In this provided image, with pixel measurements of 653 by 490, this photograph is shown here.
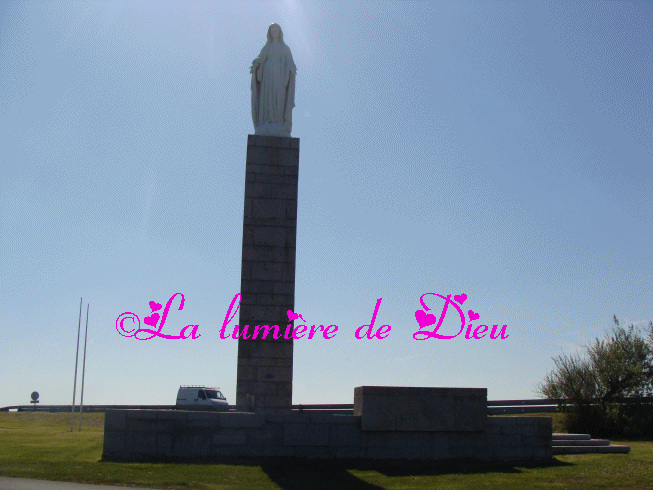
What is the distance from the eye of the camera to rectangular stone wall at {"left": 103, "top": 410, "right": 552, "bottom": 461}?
1357 cm

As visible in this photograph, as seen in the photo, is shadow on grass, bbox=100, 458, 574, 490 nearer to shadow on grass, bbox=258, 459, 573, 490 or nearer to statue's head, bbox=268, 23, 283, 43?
shadow on grass, bbox=258, 459, 573, 490

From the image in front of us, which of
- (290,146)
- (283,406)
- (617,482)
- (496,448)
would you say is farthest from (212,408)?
(617,482)

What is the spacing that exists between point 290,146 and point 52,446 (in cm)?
967

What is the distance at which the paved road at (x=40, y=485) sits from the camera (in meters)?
10.4

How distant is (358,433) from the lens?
14.1m

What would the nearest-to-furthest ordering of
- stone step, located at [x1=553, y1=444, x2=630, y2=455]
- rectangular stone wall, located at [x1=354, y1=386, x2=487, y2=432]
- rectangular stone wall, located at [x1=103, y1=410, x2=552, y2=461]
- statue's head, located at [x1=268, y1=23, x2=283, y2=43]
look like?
rectangular stone wall, located at [x1=103, y1=410, x2=552, y2=461] → rectangular stone wall, located at [x1=354, y1=386, x2=487, y2=432] → stone step, located at [x1=553, y1=444, x2=630, y2=455] → statue's head, located at [x1=268, y1=23, x2=283, y2=43]

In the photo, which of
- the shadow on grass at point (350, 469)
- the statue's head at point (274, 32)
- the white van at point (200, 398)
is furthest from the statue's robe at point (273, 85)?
the white van at point (200, 398)

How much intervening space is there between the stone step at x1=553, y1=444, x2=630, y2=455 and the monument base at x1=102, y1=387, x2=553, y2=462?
896 millimetres

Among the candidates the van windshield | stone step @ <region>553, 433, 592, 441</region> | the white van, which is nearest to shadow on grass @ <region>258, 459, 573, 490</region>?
stone step @ <region>553, 433, 592, 441</region>

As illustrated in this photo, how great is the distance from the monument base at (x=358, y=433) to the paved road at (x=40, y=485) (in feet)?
7.81

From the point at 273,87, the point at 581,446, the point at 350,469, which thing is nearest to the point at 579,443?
the point at 581,446

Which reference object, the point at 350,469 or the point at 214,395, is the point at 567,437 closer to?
the point at 350,469

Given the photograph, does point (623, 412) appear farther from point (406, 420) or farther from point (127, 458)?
point (127, 458)

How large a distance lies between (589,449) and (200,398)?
64.1ft
